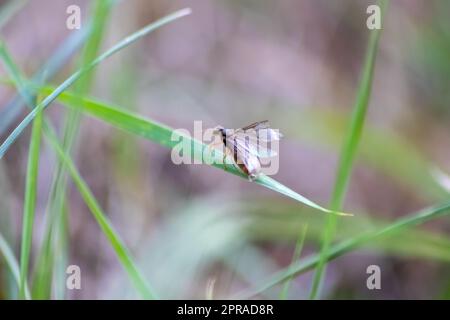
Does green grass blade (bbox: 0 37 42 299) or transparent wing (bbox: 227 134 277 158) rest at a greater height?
transparent wing (bbox: 227 134 277 158)

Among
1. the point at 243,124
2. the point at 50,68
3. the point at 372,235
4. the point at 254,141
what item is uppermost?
the point at 243,124

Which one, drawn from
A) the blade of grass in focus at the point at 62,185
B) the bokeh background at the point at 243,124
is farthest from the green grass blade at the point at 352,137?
the bokeh background at the point at 243,124

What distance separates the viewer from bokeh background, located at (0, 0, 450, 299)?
7.06 feet

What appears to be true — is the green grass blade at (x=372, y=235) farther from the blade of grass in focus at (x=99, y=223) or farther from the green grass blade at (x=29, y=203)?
the green grass blade at (x=29, y=203)

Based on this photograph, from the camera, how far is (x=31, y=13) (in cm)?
251

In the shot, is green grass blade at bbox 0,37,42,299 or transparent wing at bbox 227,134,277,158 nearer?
green grass blade at bbox 0,37,42,299

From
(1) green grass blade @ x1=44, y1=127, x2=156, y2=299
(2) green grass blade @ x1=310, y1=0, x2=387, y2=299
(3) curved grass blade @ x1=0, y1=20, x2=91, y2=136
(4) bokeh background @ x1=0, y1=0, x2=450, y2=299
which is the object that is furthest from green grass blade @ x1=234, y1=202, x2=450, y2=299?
(4) bokeh background @ x1=0, y1=0, x2=450, y2=299

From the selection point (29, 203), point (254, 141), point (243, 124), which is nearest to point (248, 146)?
point (254, 141)

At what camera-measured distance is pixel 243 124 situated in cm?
257

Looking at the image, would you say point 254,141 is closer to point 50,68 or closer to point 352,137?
point 352,137

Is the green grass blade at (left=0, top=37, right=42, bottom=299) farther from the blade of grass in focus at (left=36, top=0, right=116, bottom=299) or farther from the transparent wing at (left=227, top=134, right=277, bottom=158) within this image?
the transparent wing at (left=227, top=134, right=277, bottom=158)

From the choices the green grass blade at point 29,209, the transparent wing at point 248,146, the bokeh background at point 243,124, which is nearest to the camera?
the green grass blade at point 29,209

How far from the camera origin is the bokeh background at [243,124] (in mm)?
2152
